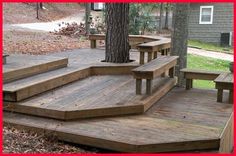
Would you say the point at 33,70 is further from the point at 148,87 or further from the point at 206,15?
the point at 206,15

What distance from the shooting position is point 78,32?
1536cm

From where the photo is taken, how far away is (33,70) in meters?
6.29

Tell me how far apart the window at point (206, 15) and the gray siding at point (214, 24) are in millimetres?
172

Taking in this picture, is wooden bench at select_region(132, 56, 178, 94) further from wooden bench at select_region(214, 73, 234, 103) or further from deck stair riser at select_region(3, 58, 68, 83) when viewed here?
deck stair riser at select_region(3, 58, 68, 83)

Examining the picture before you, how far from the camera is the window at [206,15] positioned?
2142 centimetres

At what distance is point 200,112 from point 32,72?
282 cm

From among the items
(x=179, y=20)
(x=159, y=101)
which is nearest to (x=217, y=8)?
(x=179, y=20)

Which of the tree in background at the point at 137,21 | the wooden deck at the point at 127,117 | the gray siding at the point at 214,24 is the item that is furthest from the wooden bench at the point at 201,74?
the gray siding at the point at 214,24

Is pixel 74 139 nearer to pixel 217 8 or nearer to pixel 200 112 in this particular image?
pixel 200 112

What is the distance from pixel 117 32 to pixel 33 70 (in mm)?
2153

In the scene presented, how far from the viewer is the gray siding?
21125mm

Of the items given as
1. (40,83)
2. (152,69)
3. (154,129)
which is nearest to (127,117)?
(154,129)

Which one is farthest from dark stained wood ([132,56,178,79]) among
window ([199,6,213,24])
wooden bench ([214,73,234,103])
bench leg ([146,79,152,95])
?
window ([199,6,213,24])

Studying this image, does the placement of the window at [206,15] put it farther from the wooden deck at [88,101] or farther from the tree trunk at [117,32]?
the wooden deck at [88,101]
